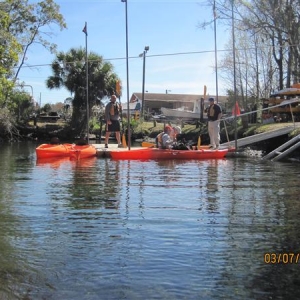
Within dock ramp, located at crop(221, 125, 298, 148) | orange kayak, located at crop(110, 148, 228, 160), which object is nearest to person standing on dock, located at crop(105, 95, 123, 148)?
orange kayak, located at crop(110, 148, 228, 160)

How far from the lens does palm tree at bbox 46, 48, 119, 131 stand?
35.5m

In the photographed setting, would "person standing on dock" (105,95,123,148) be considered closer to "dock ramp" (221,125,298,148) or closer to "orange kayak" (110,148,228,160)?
"orange kayak" (110,148,228,160)

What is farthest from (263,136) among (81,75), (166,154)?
(81,75)

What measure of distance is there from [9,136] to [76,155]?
22.2 metres

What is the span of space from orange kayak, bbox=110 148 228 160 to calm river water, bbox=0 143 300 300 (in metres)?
5.01

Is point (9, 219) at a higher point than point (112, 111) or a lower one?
lower

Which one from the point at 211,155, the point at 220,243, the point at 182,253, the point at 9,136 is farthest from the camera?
the point at 9,136

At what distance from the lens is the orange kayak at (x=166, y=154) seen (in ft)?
51.5

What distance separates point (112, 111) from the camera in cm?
1738

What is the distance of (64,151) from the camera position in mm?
16891

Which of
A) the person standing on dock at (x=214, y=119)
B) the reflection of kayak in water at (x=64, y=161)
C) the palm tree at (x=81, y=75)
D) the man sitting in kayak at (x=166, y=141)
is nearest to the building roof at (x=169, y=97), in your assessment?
the palm tree at (x=81, y=75)

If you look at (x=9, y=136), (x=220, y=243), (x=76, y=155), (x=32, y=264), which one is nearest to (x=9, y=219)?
(x=32, y=264)

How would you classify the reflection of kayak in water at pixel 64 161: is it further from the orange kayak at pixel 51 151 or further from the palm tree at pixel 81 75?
the palm tree at pixel 81 75

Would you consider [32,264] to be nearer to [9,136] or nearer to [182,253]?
[182,253]
